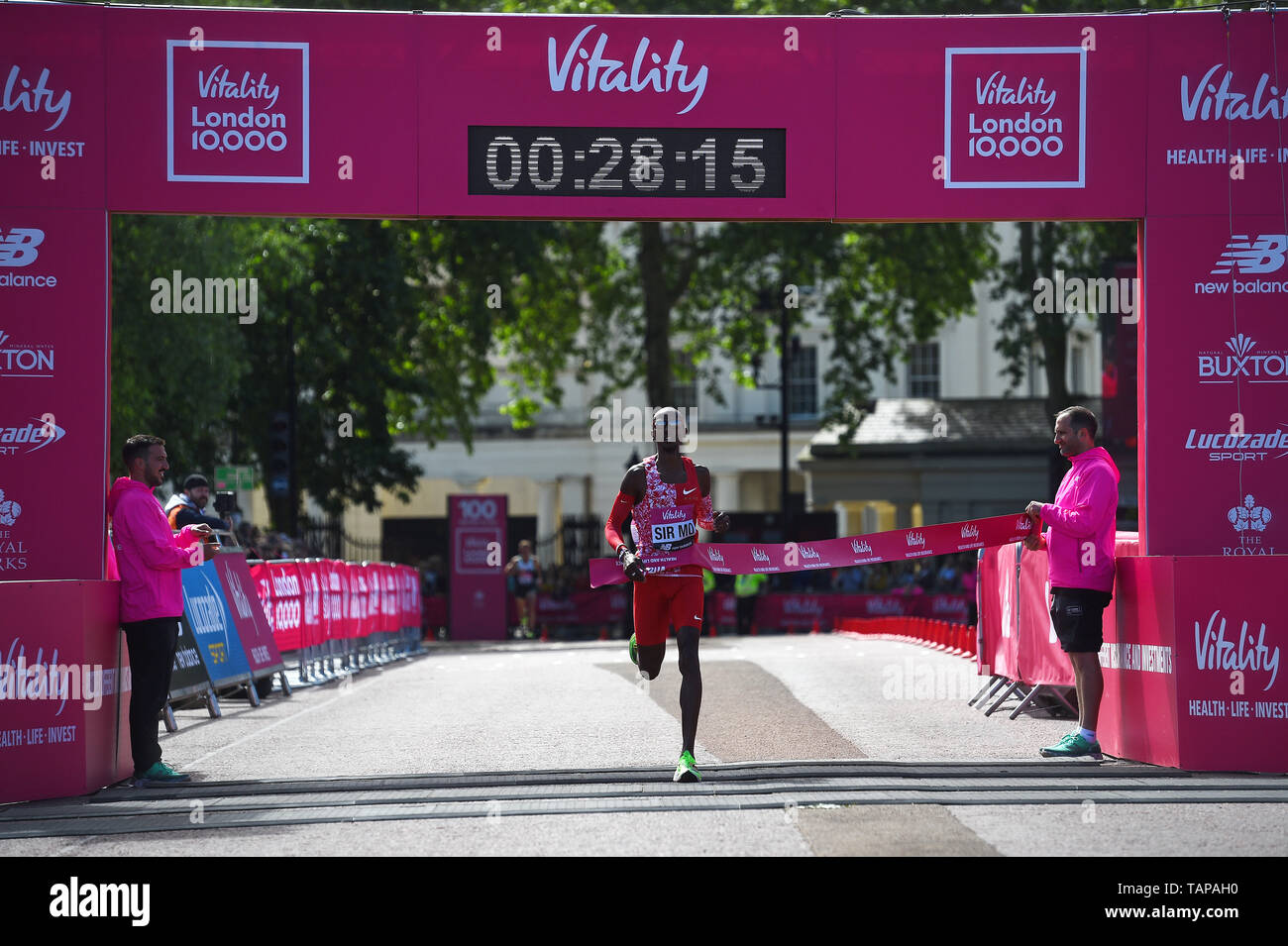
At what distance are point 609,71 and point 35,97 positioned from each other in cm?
374

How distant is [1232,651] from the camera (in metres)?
9.12

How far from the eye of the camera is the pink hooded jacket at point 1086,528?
9.62m

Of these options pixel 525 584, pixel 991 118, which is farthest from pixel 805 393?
pixel 991 118

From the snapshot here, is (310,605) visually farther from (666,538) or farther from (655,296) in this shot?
(655,296)

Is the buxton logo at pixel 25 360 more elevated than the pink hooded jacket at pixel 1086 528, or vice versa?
the buxton logo at pixel 25 360

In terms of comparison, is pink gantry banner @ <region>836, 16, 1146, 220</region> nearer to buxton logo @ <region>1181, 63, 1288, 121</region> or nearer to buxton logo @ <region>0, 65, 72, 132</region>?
buxton logo @ <region>1181, 63, 1288, 121</region>

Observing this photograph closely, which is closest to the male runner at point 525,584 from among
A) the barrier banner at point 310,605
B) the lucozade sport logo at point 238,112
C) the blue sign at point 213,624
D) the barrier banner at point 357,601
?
the barrier banner at point 357,601

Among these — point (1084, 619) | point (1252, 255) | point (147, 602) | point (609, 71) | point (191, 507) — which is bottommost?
point (1084, 619)

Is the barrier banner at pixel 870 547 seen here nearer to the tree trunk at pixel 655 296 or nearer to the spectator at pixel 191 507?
the spectator at pixel 191 507

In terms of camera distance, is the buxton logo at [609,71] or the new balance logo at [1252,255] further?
the buxton logo at [609,71]

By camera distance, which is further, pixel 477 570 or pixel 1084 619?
pixel 477 570

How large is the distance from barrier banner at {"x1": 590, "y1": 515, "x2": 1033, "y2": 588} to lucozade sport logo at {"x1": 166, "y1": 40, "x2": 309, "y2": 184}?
3637 mm

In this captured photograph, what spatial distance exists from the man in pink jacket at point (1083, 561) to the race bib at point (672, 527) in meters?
2.09
